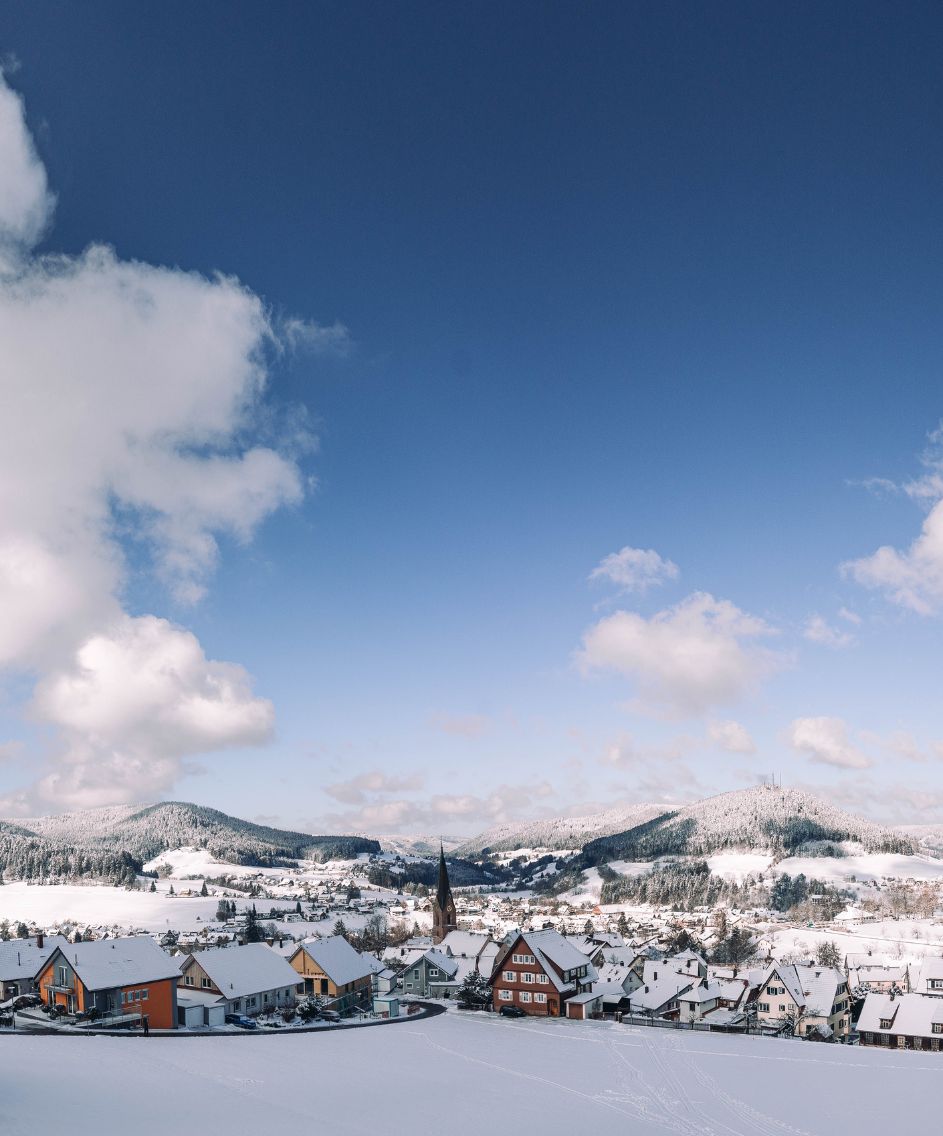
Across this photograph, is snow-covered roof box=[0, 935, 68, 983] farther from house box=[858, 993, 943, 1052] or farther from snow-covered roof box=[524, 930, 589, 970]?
house box=[858, 993, 943, 1052]

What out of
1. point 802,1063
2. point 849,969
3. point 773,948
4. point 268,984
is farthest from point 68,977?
point 773,948

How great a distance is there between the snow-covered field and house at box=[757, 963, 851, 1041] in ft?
56.9

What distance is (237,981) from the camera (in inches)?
2016

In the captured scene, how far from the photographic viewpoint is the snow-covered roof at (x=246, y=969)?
50688 millimetres

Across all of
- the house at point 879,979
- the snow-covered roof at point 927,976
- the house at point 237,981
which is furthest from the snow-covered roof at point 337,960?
the house at point 879,979

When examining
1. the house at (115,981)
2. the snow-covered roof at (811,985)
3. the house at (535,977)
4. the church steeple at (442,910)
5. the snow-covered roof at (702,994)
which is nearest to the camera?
the house at (115,981)

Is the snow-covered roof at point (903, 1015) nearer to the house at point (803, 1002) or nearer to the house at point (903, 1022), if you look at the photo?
the house at point (903, 1022)

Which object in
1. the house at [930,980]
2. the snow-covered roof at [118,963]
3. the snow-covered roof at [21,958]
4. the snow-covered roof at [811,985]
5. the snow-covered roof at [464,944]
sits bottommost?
the house at [930,980]

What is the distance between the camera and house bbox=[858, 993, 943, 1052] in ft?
178

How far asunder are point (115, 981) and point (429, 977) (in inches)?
1227

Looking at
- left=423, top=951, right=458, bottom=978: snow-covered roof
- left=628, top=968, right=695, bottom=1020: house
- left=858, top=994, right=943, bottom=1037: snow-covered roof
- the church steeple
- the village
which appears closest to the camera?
the village

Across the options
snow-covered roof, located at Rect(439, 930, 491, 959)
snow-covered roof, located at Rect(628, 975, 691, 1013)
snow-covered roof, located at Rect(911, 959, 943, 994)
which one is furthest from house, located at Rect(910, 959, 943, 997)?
snow-covered roof, located at Rect(439, 930, 491, 959)

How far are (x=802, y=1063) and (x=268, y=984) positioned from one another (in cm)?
3207

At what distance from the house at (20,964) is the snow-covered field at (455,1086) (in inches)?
926
